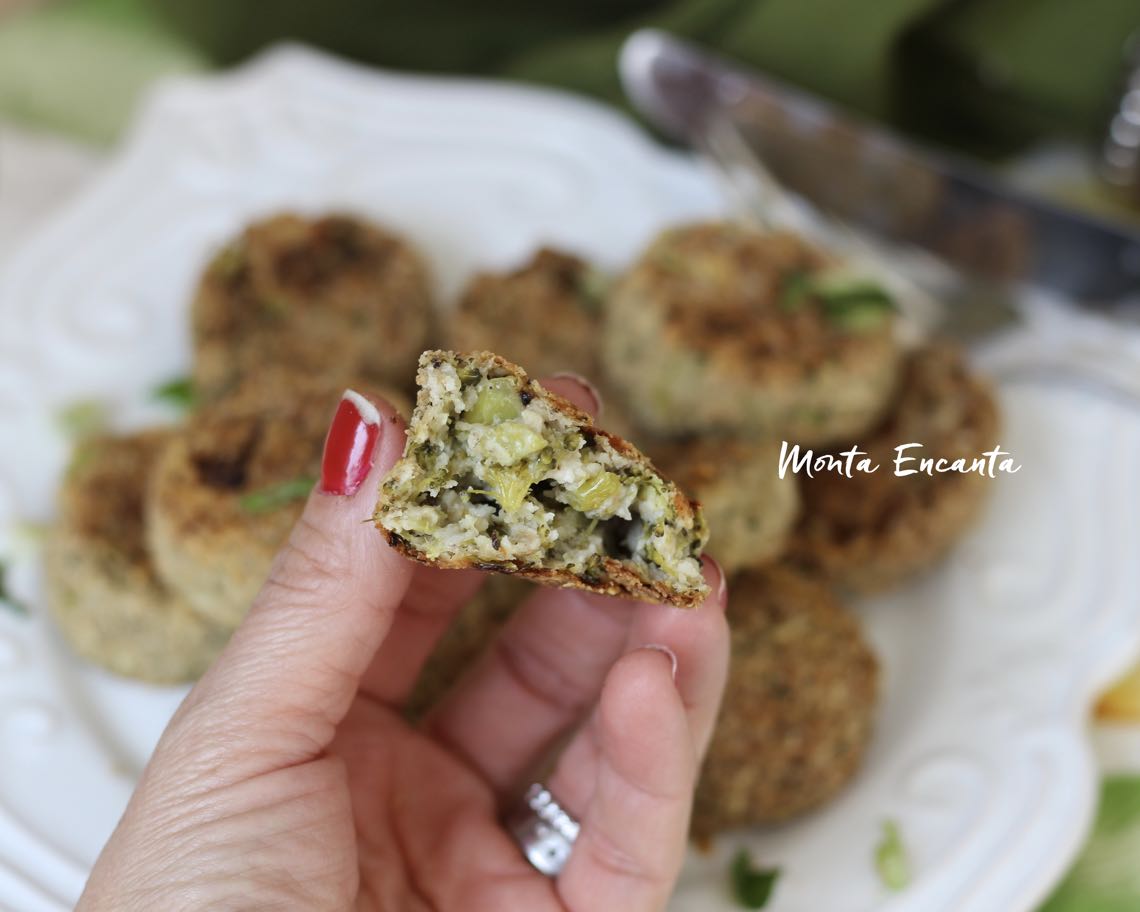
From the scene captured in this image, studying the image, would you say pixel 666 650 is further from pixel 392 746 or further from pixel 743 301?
pixel 743 301

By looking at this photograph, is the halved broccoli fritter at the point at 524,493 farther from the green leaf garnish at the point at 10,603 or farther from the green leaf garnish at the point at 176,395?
the green leaf garnish at the point at 176,395

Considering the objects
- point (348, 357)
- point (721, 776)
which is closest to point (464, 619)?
point (721, 776)

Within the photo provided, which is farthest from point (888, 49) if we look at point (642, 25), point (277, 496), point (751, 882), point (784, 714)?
point (751, 882)

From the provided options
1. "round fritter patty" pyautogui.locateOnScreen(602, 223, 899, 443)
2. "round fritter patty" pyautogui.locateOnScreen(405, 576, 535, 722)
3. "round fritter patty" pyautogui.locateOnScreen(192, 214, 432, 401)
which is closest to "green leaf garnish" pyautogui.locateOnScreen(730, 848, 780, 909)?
"round fritter patty" pyautogui.locateOnScreen(405, 576, 535, 722)

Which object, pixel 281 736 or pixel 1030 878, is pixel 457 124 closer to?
pixel 281 736

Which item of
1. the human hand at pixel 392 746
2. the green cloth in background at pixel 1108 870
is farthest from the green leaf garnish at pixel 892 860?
the human hand at pixel 392 746

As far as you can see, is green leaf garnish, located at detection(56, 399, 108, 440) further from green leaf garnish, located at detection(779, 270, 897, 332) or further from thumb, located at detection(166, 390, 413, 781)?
green leaf garnish, located at detection(779, 270, 897, 332)
